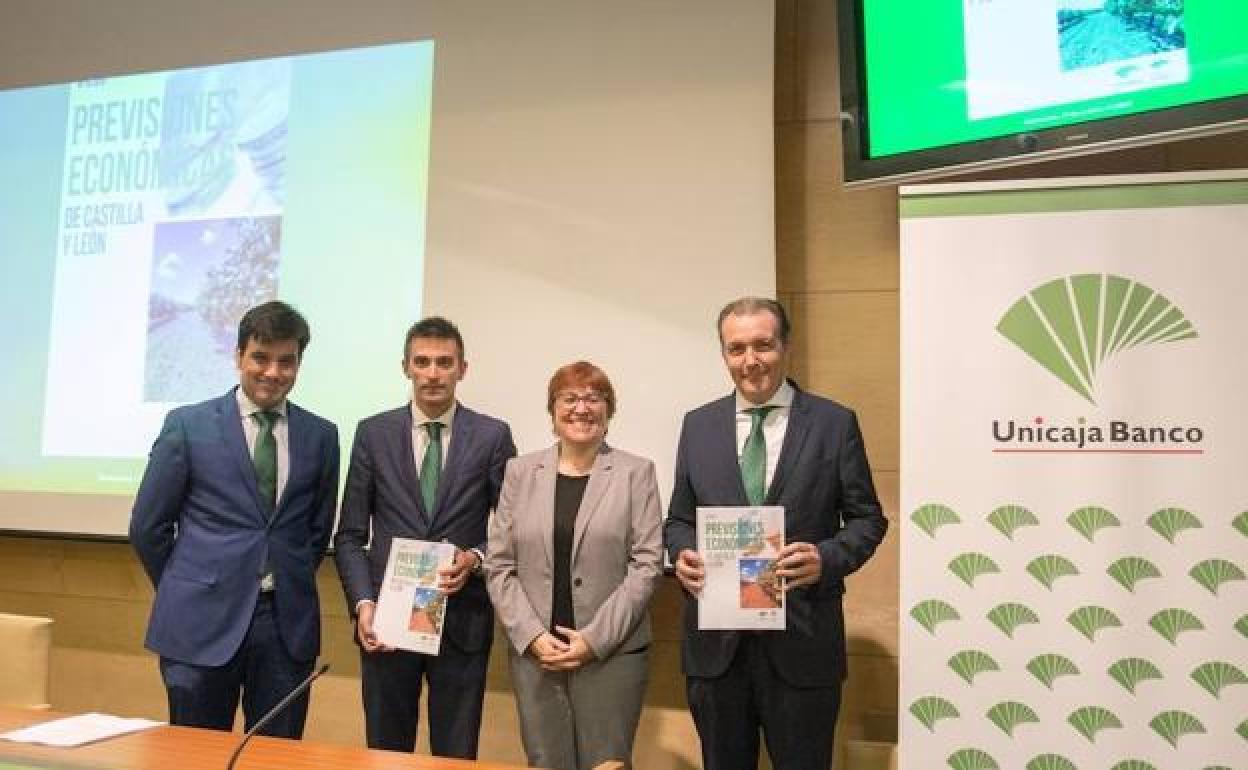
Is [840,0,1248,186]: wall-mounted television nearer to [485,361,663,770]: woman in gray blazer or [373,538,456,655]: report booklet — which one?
[485,361,663,770]: woman in gray blazer

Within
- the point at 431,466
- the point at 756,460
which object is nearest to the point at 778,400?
the point at 756,460

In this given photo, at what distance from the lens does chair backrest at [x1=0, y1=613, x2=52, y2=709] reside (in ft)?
7.85

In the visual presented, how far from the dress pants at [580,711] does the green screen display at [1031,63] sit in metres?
1.68

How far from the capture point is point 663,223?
331 centimetres

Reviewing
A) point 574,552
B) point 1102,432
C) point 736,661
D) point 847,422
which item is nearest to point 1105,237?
point 1102,432

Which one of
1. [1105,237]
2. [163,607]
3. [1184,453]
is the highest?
[1105,237]

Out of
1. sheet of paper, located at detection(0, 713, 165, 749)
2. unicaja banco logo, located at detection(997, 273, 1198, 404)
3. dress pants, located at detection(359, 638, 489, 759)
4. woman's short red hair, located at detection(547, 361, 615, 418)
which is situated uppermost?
unicaja banco logo, located at detection(997, 273, 1198, 404)

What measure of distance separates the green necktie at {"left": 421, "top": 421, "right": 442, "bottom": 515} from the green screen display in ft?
5.00

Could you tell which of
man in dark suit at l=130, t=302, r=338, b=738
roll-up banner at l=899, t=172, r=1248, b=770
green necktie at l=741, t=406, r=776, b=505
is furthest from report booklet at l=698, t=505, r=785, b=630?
man in dark suit at l=130, t=302, r=338, b=738

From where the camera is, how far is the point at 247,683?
2.71 m

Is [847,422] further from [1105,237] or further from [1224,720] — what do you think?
[1224,720]

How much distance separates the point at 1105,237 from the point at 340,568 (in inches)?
87.1

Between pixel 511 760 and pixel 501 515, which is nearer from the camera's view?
pixel 501 515

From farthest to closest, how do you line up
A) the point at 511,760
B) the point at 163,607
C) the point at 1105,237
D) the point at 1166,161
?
1. the point at 511,760
2. the point at 1166,161
3. the point at 163,607
4. the point at 1105,237
